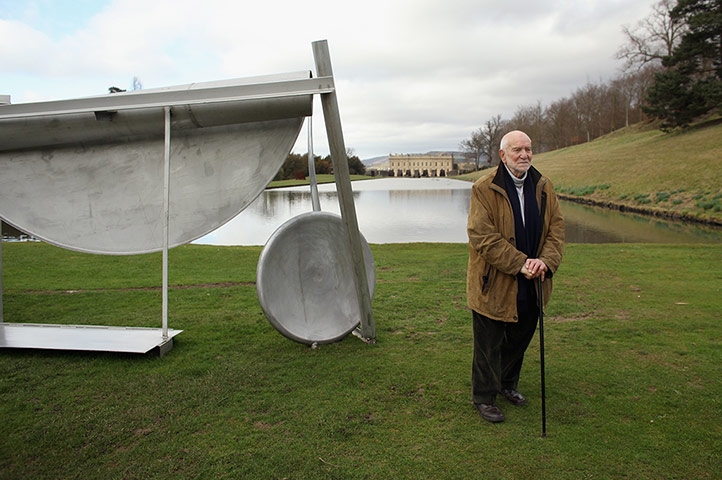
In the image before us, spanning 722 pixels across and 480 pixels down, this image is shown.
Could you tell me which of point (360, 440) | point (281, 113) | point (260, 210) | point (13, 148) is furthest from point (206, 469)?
point (260, 210)

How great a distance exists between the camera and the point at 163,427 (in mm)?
3812

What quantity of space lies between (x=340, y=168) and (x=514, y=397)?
283 cm

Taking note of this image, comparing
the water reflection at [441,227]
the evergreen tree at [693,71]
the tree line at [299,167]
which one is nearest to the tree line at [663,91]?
the evergreen tree at [693,71]

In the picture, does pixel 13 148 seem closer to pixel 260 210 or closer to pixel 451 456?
pixel 451 456

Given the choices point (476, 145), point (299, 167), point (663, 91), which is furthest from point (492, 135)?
point (299, 167)

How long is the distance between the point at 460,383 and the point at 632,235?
17.2 metres

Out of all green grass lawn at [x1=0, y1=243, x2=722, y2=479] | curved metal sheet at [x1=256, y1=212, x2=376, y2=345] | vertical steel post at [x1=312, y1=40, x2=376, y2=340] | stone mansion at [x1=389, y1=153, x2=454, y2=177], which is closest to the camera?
green grass lawn at [x1=0, y1=243, x2=722, y2=479]

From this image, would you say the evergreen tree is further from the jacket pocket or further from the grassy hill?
the jacket pocket

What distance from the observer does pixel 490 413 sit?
382cm

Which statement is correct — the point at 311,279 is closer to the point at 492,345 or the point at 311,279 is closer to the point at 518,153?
the point at 492,345

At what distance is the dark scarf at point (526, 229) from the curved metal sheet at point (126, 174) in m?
2.63

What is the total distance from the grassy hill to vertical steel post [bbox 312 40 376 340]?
20.9m

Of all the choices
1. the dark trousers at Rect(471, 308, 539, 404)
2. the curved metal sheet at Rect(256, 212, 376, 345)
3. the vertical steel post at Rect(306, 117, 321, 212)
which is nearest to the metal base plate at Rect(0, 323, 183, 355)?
the curved metal sheet at Rect(256, 212, 376, 345)

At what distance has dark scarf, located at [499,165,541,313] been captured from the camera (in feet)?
12.3
